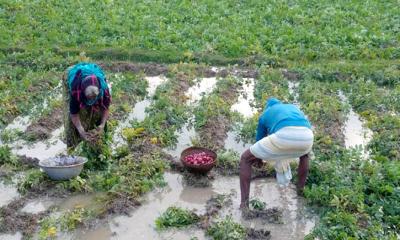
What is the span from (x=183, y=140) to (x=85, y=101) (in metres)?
1.97

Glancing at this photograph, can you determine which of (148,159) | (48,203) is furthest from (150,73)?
(48,203)

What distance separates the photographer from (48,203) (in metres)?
6.97

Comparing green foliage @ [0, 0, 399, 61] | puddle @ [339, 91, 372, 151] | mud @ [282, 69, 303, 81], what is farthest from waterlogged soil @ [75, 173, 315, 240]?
green foliage @ [0, 0, 399, 61]

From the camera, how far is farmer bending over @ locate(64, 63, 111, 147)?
7086 millimetres

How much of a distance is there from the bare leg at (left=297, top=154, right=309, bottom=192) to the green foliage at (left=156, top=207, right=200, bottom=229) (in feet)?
4.68

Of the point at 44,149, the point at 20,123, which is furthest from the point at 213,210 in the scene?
the point at 20,123

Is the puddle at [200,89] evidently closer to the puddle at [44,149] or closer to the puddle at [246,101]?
the puddle at [246,101]

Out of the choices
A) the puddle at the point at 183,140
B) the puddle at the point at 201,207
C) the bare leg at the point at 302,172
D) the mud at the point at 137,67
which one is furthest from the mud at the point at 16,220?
the mud at the point at 137,67

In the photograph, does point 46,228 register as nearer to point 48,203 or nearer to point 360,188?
point 48,203

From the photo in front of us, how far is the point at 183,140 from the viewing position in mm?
8695

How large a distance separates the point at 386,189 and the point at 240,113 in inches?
131

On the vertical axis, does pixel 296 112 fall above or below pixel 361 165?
above

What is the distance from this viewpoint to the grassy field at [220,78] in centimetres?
694

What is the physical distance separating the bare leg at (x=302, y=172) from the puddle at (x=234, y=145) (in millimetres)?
1472
